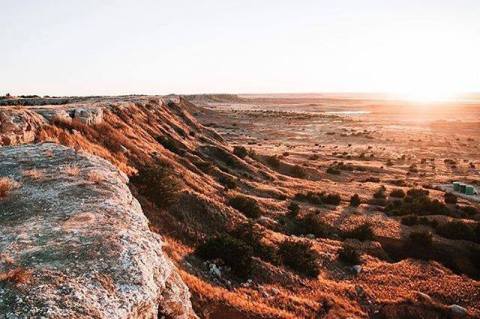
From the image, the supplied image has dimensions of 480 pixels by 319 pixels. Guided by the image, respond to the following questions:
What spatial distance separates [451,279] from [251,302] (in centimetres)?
1336

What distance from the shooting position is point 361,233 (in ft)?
91.8

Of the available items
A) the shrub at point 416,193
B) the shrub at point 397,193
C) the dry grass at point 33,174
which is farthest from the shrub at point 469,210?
the dry grass at point 33,174

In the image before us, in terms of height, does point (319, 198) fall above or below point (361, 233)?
above

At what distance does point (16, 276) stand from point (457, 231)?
2962 cm

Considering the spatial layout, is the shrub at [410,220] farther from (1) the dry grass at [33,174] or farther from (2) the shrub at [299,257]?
(1) the dry grass at [33,174]

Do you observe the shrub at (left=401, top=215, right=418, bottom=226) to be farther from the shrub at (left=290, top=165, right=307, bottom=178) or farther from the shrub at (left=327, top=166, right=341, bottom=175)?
the shrub at (left=327, top=166, right=341, bottom=175)

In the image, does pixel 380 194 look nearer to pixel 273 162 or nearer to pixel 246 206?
pixel 273 162

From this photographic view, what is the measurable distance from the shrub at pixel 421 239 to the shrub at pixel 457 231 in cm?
261

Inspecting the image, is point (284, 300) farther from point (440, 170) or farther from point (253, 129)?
point (253, 129)

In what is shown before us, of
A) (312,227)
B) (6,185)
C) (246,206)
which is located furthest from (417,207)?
(6,185)

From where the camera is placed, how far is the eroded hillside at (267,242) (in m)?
16.9

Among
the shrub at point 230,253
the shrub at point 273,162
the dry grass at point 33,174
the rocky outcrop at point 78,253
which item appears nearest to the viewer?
the rocky outcrop at point 78,253

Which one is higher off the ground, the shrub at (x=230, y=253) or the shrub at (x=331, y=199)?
the shrub at (x=230, y=253)

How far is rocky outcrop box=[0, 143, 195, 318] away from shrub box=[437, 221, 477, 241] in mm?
24419
